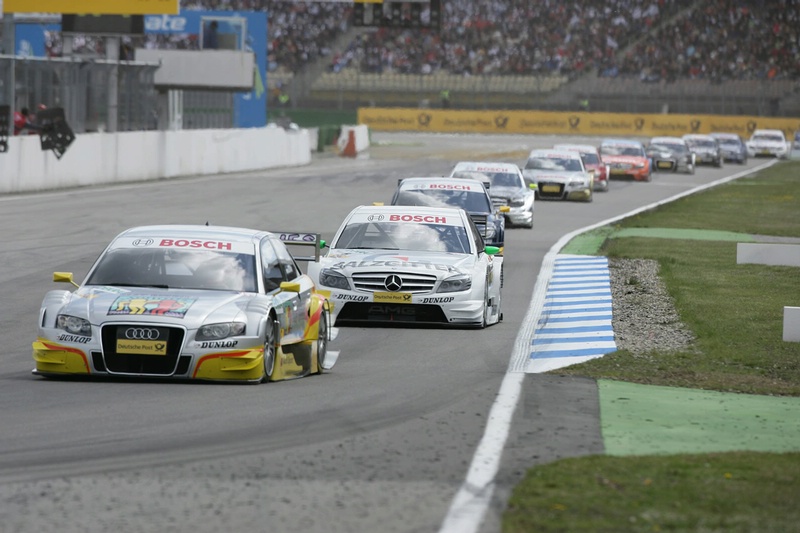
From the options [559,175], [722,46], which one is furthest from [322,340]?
[722,46]

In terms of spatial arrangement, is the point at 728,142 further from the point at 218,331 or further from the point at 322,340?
the point at 218,331

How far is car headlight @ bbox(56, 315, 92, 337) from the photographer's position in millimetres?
10586

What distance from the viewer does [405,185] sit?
74.1ft

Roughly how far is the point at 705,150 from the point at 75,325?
52.2 metres

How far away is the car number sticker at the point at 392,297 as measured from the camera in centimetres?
1508

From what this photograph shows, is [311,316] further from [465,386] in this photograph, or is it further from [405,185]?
[405,185]

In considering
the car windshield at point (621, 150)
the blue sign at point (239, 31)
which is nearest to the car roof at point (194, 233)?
the car windshield at point (621, 150)

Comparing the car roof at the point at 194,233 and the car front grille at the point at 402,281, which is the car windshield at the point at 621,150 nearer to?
the car front grille at the point at 402,281

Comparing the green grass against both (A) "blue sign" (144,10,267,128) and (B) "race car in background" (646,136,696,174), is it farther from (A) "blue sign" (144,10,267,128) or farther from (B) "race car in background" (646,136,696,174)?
(A) "blue sign" (144,10,267,128)

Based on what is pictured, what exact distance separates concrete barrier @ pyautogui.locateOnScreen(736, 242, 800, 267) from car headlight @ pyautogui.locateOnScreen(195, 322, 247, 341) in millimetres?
11862

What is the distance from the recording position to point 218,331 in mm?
10633

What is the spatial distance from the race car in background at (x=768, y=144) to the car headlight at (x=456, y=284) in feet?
185

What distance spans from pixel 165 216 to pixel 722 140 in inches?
1601

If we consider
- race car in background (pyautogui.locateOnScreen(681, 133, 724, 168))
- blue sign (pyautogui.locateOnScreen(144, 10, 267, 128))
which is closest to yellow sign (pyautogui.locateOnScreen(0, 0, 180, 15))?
blue sign (pyautogui.locateOnScreen(144, 10, 267, 128))
